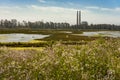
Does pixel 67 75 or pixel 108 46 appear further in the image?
pixel 108 46

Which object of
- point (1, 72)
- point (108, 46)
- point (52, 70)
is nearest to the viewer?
point (1, 72)

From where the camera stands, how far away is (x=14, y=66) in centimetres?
759

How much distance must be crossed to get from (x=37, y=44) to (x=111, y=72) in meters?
33.6

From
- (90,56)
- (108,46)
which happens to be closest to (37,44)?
(108,46)

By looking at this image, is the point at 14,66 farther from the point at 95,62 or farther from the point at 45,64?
the point at 95,62

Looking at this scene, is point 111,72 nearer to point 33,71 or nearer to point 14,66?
point 33,71

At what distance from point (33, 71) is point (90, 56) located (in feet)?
9.06

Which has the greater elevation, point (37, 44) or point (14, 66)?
point (14, 66)

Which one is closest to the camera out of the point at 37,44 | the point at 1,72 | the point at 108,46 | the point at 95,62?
the point at 1,72

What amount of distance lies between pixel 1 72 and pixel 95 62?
10.3ft

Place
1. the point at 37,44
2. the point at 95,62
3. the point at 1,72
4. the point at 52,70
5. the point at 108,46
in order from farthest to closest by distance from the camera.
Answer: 1. the point at 37,44
2. the point at 108,46
3. the point at 95,62
4. the point at 52,70
5. the point at 1,72

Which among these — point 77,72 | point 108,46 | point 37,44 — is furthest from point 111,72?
point 37,44

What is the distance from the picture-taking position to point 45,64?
26.1ft

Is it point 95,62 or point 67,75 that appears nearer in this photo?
point 67,75
